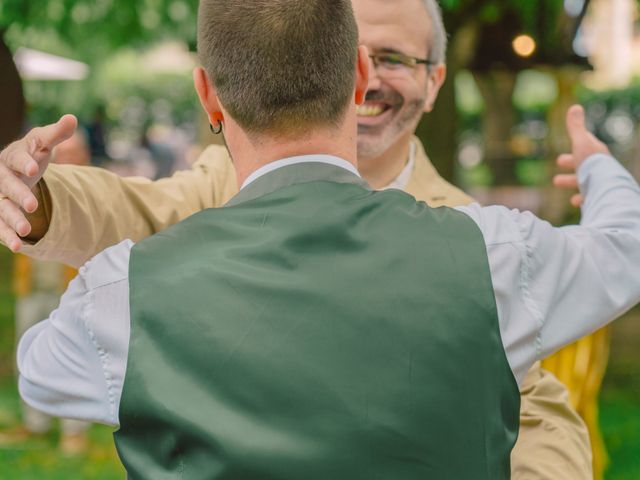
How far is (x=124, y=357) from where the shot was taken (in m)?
1.46

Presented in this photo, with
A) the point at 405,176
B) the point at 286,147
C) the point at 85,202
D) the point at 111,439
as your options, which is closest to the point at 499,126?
the point at 111,439

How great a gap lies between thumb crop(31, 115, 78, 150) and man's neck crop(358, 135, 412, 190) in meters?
1.05

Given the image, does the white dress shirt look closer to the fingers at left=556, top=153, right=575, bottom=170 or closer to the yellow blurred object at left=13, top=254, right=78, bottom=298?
the fingers at left=556, top=153, right=575, bottom=170

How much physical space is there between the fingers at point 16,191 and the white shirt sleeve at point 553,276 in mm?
724

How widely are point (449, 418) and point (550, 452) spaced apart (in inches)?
31.2

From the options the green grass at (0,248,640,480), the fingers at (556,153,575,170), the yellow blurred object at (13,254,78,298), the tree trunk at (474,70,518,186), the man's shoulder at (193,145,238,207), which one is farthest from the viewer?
the tree trunk at (474,70,518,186)

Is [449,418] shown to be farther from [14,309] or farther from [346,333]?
[14,309]

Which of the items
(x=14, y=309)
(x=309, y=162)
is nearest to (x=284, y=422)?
(x=309, y=162)

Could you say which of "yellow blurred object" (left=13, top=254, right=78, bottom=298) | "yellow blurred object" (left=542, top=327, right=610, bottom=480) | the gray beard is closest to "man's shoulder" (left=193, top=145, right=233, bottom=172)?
the gray beard

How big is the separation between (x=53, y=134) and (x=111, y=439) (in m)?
5.27

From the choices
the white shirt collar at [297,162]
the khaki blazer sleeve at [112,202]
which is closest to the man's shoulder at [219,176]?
the khaki blazer sleeve at [112,202]

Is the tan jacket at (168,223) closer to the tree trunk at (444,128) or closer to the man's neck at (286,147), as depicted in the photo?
the man's neck at (286,147)

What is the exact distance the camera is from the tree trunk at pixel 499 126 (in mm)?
13148

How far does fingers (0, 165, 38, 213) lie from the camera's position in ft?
5.39
